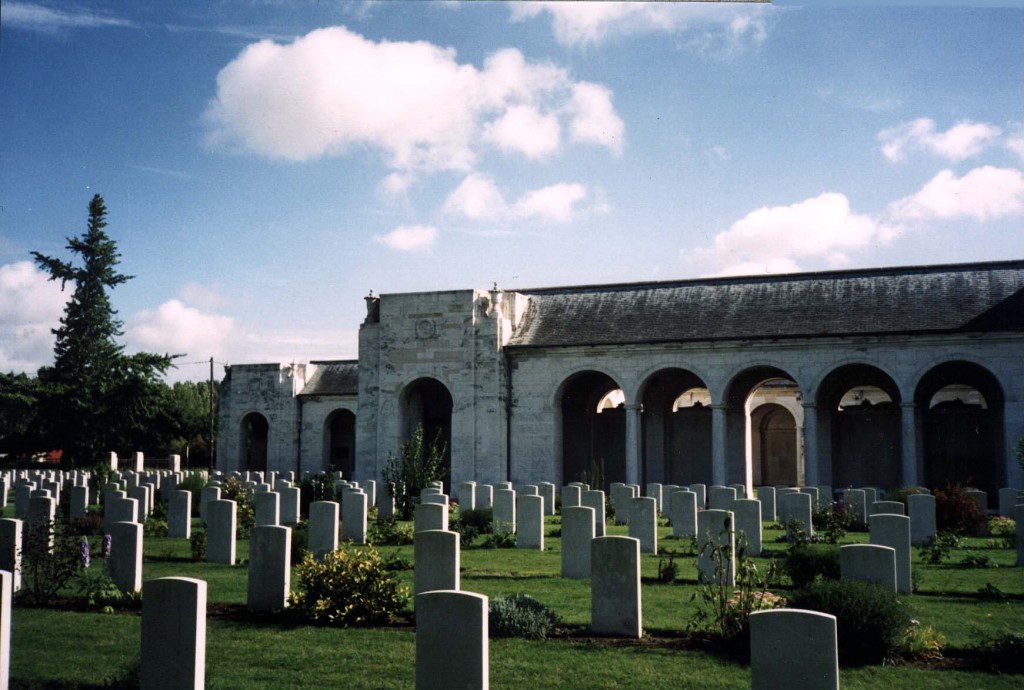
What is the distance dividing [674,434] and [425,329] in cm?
1102

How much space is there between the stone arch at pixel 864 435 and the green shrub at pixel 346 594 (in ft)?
78.9

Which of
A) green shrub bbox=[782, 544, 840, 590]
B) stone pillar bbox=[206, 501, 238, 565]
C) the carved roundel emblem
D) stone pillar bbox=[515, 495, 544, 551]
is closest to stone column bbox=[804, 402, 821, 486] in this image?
the carved roundel emblem

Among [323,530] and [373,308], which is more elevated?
[373,308]

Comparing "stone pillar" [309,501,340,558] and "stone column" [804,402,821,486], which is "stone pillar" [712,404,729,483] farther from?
"stone pillar" [309,501,340,558]

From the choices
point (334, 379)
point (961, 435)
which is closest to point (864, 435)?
point (961, 435)

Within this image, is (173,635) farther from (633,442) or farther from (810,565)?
Answer: (633,442)

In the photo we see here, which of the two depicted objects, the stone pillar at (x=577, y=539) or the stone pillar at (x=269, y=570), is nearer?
the stone pillar at (x=269, y=570)

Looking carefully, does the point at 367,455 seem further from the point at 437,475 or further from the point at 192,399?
the point at 192,399

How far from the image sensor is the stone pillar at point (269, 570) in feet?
31.5

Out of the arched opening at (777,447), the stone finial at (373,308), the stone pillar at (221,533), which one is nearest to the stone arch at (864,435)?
the arched opening at (777,447)

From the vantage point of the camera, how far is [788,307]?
92.7ft

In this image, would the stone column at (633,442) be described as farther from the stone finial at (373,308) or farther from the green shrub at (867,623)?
the green shrub at (867,623)

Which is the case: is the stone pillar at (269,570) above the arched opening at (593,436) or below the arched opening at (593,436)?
below

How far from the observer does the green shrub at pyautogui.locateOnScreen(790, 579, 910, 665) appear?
7.56 m
